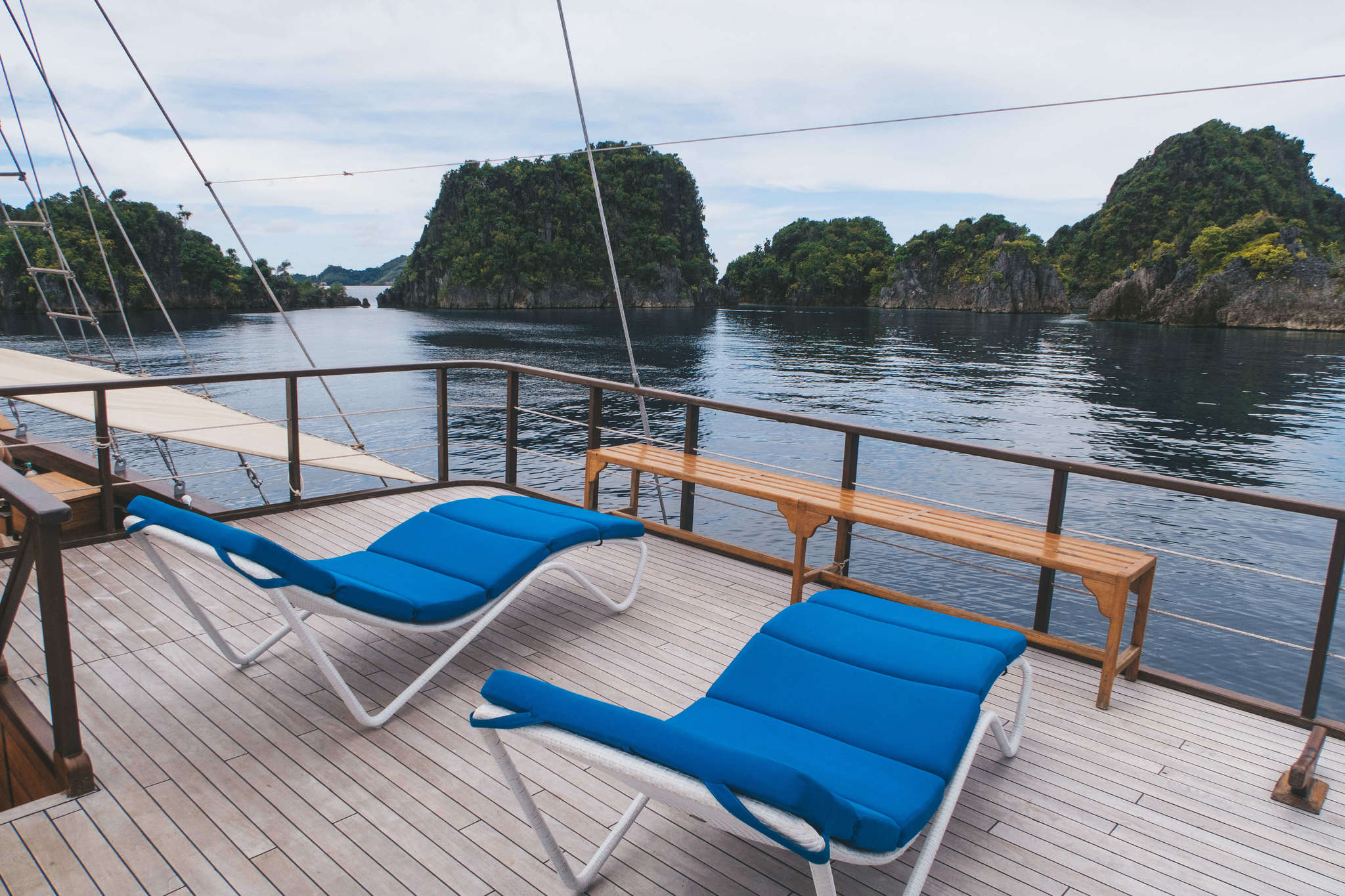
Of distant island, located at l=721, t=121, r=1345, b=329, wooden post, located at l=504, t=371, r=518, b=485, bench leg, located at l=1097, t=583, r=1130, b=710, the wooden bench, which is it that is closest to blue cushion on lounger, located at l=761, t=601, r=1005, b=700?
the wooden bench

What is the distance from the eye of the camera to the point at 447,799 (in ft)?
6.75

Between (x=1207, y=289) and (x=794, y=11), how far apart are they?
5507cm

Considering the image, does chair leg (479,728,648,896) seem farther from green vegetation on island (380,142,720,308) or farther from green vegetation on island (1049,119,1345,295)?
green vegetation on island (380,142,720,308)

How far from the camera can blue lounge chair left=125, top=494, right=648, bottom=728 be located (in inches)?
85.7

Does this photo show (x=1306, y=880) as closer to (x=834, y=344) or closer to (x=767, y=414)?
(x=767, y=414)

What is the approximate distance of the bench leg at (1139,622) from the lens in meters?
2.83

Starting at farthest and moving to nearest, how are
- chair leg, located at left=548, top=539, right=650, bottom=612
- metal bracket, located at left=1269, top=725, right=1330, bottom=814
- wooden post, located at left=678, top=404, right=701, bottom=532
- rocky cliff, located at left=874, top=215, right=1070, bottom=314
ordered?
rocky cliff, located at left=874, top=215, right=1070, bottom=314, wooden post, located at left=678, top=404, right=701, bottom=532, chair leg, located at left=548, top=539, right=650, bottom=612, metal bracket, located at left=1269, top=725, right=1330, bottom=814

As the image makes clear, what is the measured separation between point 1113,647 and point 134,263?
7047 cm

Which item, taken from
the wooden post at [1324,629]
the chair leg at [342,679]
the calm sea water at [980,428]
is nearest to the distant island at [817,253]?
the calm sea water at [980,428]

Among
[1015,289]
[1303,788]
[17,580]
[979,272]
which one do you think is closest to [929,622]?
[1303,788]

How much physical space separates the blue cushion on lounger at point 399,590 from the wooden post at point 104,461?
5.58 ft

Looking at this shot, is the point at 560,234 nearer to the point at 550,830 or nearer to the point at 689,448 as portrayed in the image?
the point at 689,448

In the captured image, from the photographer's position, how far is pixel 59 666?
1882mm

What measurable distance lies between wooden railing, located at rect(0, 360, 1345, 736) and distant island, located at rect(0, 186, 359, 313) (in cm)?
3713
